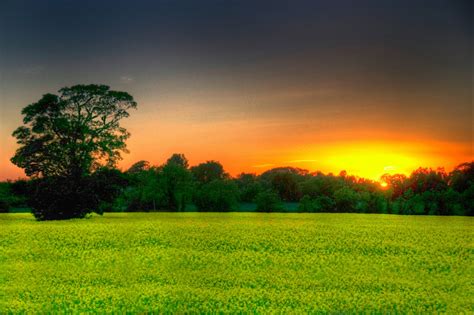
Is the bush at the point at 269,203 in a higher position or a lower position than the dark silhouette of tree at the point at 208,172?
lower

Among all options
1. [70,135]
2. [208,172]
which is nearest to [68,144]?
[70,135]

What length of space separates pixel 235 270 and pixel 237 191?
54116 millimetres

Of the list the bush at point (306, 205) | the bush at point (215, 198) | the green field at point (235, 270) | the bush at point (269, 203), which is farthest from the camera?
the bush at point (215, 198)

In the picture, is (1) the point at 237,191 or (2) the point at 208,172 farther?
(2) the point at 208,172

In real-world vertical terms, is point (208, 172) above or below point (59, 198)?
above

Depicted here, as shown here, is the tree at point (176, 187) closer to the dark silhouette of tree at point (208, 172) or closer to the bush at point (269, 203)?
the dark silhouette of tree at point (208, 172)

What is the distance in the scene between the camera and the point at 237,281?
16.1m

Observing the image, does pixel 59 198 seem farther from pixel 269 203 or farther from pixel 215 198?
pixel 269 203

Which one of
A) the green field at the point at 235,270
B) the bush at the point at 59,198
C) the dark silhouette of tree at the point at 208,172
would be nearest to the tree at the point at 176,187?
the dark silhouette of tree at the point at 208,172

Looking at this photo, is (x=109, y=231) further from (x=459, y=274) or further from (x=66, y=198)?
(x=459, y=274)

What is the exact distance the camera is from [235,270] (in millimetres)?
18141

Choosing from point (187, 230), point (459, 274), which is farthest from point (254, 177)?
point (459, 274)

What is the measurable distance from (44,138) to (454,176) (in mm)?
43603

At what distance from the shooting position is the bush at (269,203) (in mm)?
67812
